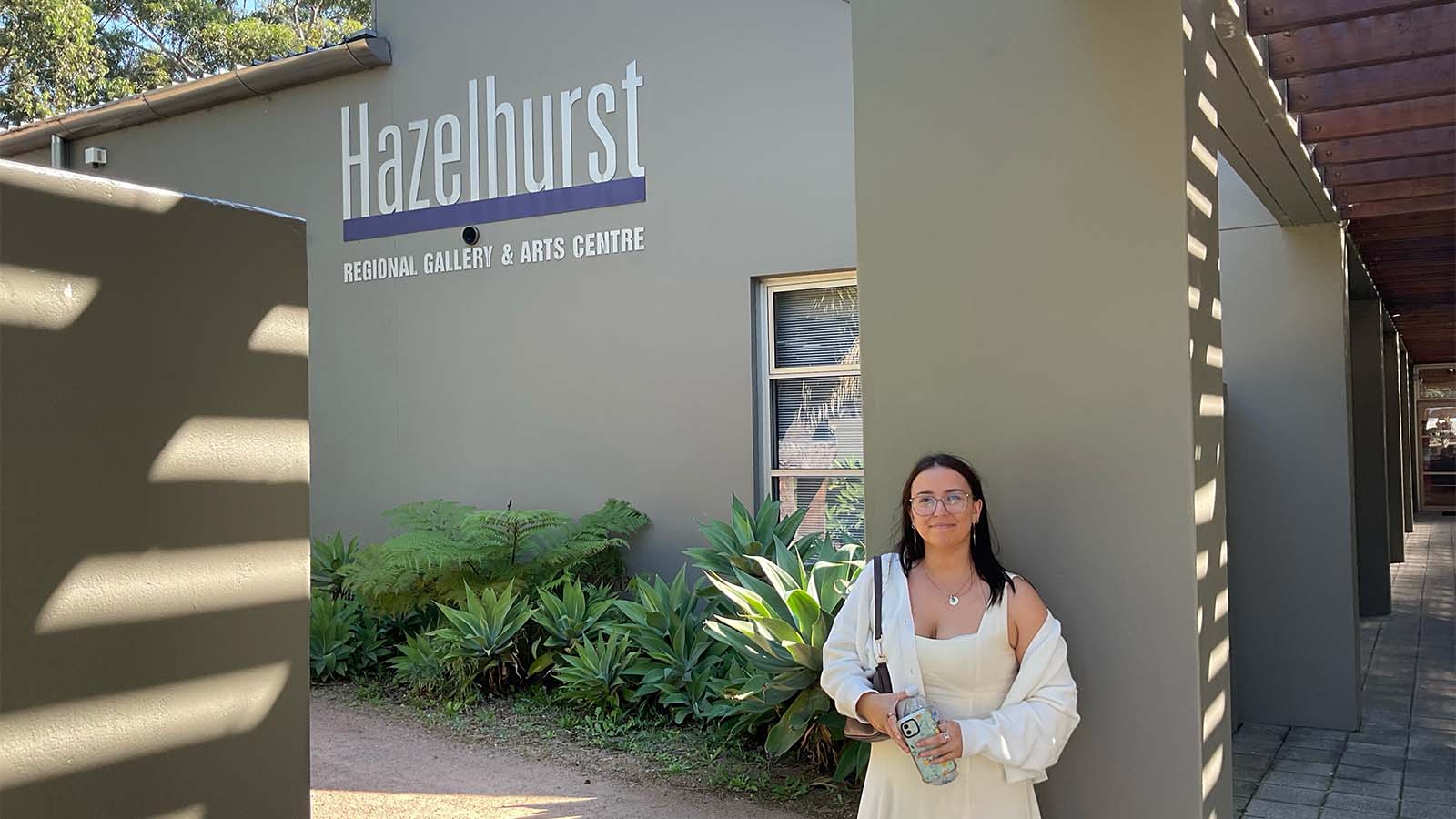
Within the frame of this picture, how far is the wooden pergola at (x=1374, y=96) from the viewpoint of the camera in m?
4.29

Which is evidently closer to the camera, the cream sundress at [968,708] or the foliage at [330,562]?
the cream sundress at [968,708]

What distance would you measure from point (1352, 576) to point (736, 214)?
14.2ft

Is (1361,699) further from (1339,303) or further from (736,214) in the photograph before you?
(736,214)

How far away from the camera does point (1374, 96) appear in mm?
5031

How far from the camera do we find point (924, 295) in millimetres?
3641

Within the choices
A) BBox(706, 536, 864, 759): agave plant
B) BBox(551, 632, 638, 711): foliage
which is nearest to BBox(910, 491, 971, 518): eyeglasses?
BBox(706, 536, 864, 759): agave plant

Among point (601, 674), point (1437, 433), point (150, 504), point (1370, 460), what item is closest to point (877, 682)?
point (150, 504)

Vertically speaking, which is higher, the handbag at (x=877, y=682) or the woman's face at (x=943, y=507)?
the woman's face at (x=943, y=507)

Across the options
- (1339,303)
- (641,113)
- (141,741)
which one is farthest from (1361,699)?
(141,741)

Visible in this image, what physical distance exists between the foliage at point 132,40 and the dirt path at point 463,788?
60.8ft

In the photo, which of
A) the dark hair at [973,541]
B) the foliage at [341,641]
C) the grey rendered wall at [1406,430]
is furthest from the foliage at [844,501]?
the grey rendered wall at [1406,430]

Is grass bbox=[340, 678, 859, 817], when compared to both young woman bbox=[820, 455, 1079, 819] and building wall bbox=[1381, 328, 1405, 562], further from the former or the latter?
building wall bbox=[1381, 328, 1405, 562]

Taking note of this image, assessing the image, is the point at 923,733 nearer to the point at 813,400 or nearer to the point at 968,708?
the point at 968,708

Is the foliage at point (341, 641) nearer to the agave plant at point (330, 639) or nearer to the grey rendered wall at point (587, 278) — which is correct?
the agave plant at point (330, 639)
